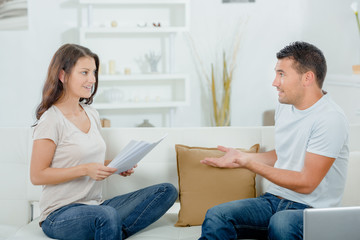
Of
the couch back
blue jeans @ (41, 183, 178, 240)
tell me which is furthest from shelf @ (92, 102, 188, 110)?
blue jeans @ (41, 183, 178, 240)

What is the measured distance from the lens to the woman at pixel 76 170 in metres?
1.90

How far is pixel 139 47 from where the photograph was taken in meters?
4.78

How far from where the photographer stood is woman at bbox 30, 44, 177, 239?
6.22ft

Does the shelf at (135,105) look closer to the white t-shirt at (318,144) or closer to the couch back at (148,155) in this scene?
the couch back at (148,155)

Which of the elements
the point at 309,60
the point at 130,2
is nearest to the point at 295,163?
the point at 309,60

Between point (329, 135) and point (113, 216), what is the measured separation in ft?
3.07

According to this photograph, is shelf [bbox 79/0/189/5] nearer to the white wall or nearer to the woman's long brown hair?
the white wall

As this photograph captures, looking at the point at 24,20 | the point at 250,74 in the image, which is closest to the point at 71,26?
the point at 24,20

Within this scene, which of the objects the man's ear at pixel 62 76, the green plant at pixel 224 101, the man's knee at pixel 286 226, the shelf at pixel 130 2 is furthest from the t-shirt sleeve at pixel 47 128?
the green plant at pixel 224 101

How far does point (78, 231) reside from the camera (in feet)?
6.20

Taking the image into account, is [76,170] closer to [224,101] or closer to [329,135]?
[329,135]

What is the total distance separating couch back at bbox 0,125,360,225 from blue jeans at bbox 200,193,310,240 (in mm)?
346

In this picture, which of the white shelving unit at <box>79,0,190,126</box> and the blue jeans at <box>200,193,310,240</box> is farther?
the white shelving unit at <box>79,0,190,126</box>

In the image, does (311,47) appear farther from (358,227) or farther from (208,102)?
(208,102)
